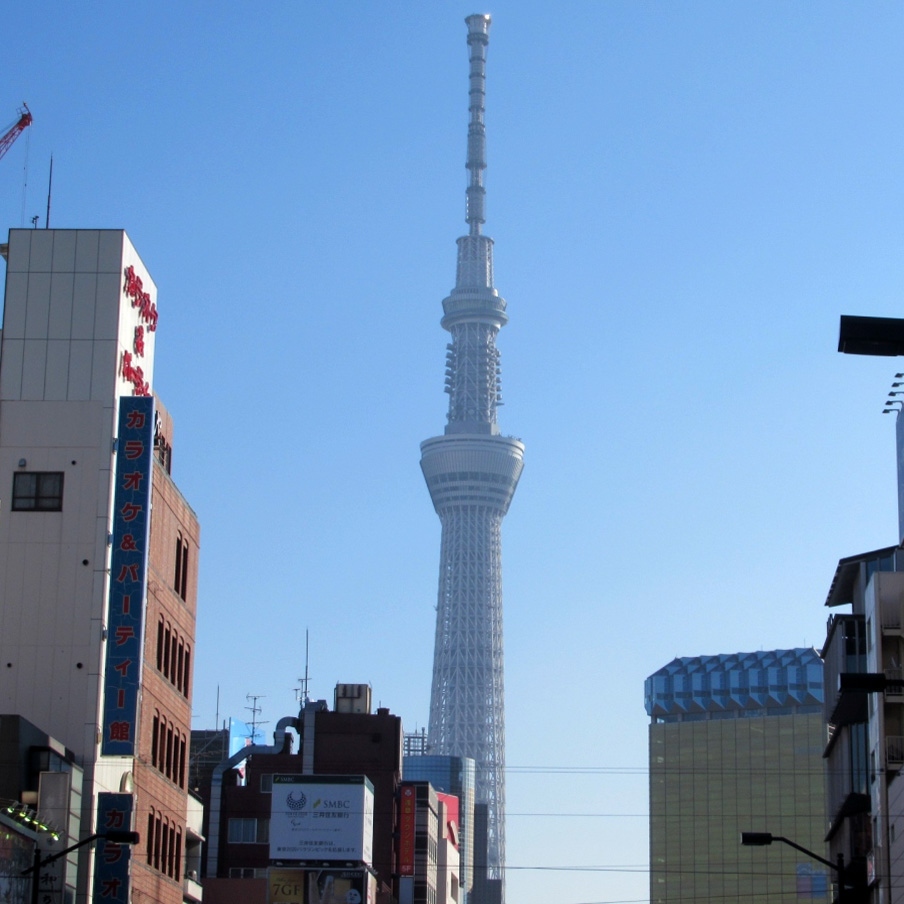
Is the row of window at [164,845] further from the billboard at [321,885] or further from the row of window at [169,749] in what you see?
the billboard at [321,885]

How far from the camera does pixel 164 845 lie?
89.8 metres

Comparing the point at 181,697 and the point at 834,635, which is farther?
the point at 834,635

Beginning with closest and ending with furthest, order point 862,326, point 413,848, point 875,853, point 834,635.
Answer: point 862,326
point 875,853
point 834,635
point 413,848

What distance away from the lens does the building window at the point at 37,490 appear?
82.5m

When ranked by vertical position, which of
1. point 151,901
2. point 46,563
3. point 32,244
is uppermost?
point 32,244

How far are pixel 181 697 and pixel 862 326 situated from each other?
71.2 meters

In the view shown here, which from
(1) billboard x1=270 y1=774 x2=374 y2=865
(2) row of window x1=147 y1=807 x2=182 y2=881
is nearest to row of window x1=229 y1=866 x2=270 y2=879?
(1) billboard x1=270 y1=774 x2=374 y2=865

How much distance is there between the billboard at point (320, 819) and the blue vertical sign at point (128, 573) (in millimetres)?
50711

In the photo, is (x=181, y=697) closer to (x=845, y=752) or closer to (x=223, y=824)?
(x=845, y=752)

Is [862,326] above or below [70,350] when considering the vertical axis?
below

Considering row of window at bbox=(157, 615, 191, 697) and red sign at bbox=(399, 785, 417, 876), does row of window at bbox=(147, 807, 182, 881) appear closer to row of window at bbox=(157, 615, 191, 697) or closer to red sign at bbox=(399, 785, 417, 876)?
row of window at bbox=(157, 615, 191, 697)

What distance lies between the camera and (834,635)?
110 metres

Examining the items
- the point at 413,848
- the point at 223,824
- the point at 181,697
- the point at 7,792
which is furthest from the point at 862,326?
the point at 413,848

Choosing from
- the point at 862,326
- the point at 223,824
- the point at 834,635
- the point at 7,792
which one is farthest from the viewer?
the point at 223,824
